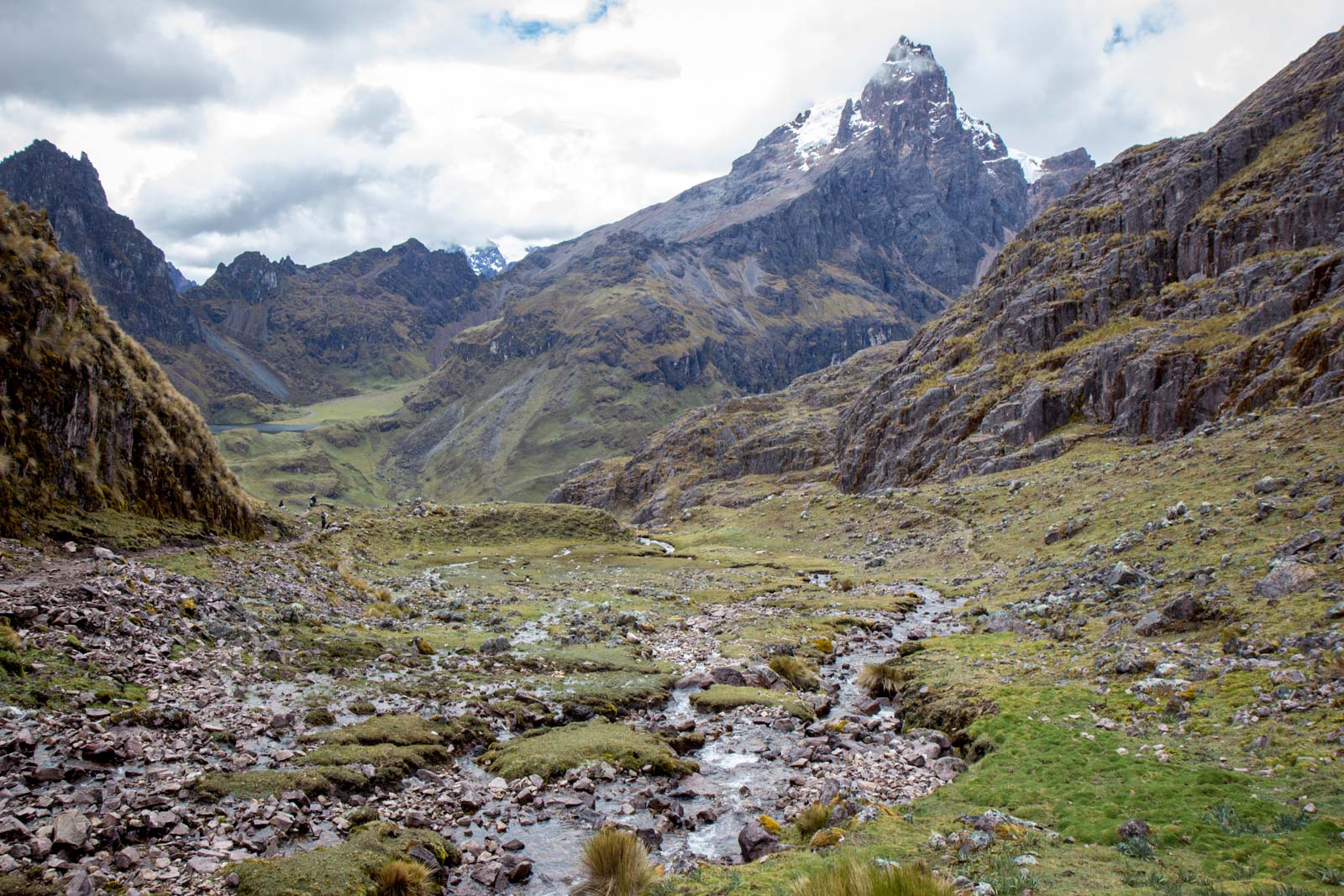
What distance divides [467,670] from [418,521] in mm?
62354

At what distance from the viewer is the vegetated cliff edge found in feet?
262

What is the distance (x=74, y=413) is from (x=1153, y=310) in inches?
5098

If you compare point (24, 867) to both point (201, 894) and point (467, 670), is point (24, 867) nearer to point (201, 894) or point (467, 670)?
point (201, 894)

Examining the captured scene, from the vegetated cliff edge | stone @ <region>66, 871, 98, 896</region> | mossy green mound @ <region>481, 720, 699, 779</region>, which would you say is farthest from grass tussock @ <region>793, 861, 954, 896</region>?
the vegetated cliff edge

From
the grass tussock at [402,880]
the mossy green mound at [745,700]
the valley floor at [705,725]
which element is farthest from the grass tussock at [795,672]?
the grass tussock at [402,880]

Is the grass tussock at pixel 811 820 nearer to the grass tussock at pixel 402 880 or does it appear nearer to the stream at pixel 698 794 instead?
the stream at pixel 698 794

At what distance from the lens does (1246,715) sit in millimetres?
18203

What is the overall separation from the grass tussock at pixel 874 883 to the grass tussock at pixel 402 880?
797 cm

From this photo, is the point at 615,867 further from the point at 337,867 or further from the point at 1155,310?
the point at 1155,310

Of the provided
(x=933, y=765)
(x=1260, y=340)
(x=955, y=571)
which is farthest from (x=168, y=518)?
(x=1260, y=340)

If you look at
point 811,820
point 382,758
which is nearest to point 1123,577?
point 811,820

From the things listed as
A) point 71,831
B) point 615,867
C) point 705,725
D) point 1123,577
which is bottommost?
point 705,725

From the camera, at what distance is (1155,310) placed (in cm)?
10650

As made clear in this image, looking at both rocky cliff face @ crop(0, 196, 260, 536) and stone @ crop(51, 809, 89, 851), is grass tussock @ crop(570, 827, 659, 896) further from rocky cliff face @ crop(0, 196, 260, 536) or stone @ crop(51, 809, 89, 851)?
rocky cliff face @ crop(0, 196, 260, 536)
